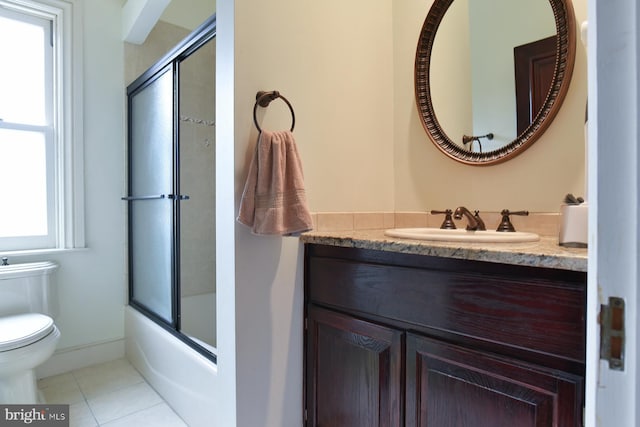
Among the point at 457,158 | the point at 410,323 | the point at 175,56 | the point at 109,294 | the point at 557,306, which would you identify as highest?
the point at 175,56

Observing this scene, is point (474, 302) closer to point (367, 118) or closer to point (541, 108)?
point (541, 108)

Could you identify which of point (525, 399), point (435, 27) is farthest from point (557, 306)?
point (435, 27)

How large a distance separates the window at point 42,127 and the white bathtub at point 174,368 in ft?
2.37

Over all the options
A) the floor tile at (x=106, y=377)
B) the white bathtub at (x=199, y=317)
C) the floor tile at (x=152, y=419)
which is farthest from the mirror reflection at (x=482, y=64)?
the floor tile at (x=106, y=377)

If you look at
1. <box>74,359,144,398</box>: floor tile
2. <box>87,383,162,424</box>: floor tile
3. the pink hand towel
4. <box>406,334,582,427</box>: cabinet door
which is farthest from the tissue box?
<box>74,359,144,398</box>: floor tile

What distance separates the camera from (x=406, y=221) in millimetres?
1745

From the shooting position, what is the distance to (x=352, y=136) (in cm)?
160

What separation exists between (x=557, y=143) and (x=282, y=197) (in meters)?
1.02

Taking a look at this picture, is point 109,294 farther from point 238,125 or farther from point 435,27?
point 435,27

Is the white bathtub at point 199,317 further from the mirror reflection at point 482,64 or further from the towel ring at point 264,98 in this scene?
the mirror reflection at point 482,64

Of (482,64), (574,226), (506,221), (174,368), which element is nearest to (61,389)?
(174,368)

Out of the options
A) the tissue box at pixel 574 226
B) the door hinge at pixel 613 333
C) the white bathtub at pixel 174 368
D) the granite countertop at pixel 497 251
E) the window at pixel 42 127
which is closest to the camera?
the door hinge at pixel 613 333

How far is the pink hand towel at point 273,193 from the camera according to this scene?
1.15m

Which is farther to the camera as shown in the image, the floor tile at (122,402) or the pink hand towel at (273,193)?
the floor tile at (122,402)
